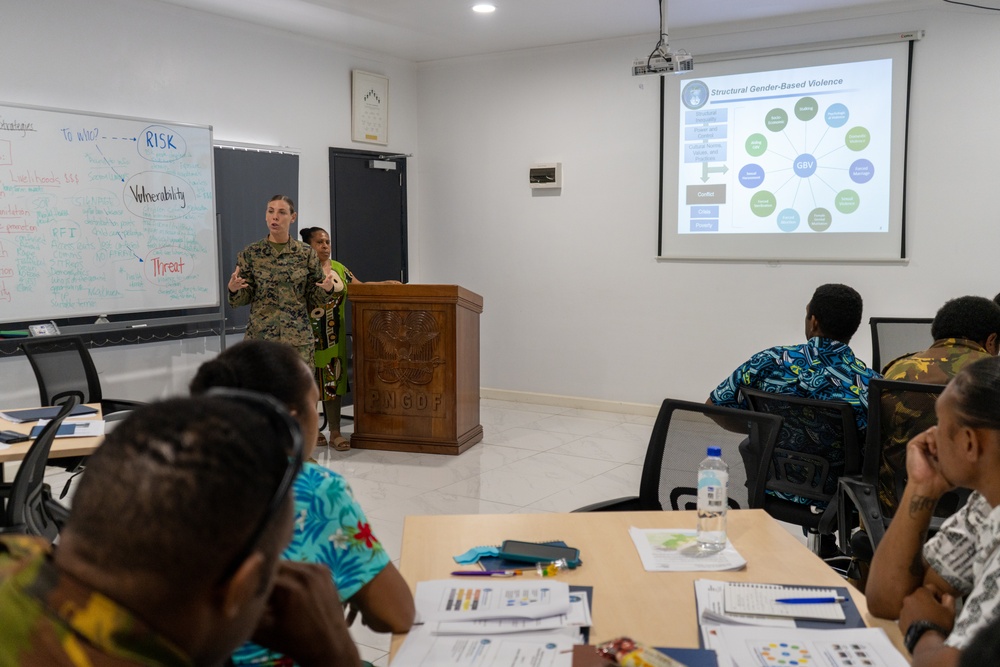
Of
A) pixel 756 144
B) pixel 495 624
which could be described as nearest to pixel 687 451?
pixel 495 624

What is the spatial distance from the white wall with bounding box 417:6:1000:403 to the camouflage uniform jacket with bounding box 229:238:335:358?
8.26 ft

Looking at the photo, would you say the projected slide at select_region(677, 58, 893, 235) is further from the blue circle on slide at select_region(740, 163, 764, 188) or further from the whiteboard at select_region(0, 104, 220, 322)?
the whiteboard at select_region(0, 104, 220, 322)

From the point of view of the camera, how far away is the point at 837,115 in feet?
19.2

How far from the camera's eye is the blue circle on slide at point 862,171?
228 inches

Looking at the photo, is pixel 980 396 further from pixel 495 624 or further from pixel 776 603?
pixel 495 624

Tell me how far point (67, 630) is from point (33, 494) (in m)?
2.42

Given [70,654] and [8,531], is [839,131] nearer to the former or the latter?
[8,531]

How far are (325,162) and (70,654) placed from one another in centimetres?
646

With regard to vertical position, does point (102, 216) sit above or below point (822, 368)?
above

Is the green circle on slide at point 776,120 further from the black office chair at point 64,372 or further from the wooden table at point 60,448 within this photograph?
the wooden table at point 60,448

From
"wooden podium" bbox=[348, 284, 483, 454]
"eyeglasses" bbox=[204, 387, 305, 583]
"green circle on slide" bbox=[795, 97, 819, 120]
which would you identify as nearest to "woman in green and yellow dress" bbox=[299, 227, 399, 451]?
"wooden podium" bbox=[348, 284, 483, 454]

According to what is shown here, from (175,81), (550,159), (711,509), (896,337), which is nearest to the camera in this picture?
(711,509)

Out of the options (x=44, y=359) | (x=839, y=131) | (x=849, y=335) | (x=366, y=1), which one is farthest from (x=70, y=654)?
(x=839, y=131)

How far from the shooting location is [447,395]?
5.52m
